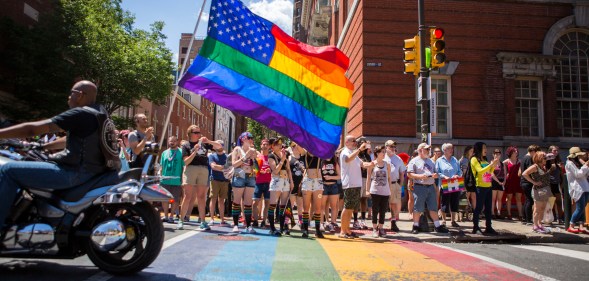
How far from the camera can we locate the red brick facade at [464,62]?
1677 centimetres

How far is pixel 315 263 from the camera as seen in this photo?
5.15m

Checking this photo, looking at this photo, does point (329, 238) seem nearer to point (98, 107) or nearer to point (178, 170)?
point (178, 170)

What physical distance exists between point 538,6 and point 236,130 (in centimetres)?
7911

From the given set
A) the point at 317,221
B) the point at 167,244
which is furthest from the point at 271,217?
the point at 167,244

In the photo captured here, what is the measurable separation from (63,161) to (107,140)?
1.34 feet

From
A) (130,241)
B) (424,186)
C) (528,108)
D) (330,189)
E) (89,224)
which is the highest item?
(528,108)

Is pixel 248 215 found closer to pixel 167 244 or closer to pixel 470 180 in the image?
pixel 167 244

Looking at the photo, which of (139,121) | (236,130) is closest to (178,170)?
(139,121)

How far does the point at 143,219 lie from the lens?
398 centimetres

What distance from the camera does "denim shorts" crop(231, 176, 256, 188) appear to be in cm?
846

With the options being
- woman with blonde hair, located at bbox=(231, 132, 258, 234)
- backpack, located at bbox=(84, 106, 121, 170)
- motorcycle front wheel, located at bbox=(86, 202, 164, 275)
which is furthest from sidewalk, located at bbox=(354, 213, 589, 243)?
backpack, located at bbox=(84, 106, 121, 170)

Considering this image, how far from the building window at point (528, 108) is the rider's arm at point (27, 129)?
17.3 metres

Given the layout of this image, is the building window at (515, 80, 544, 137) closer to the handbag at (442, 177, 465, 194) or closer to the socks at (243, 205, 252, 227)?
the handbag at (442, 177, 465, 194)

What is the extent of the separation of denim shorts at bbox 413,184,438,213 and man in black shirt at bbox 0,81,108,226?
6.76 metres
